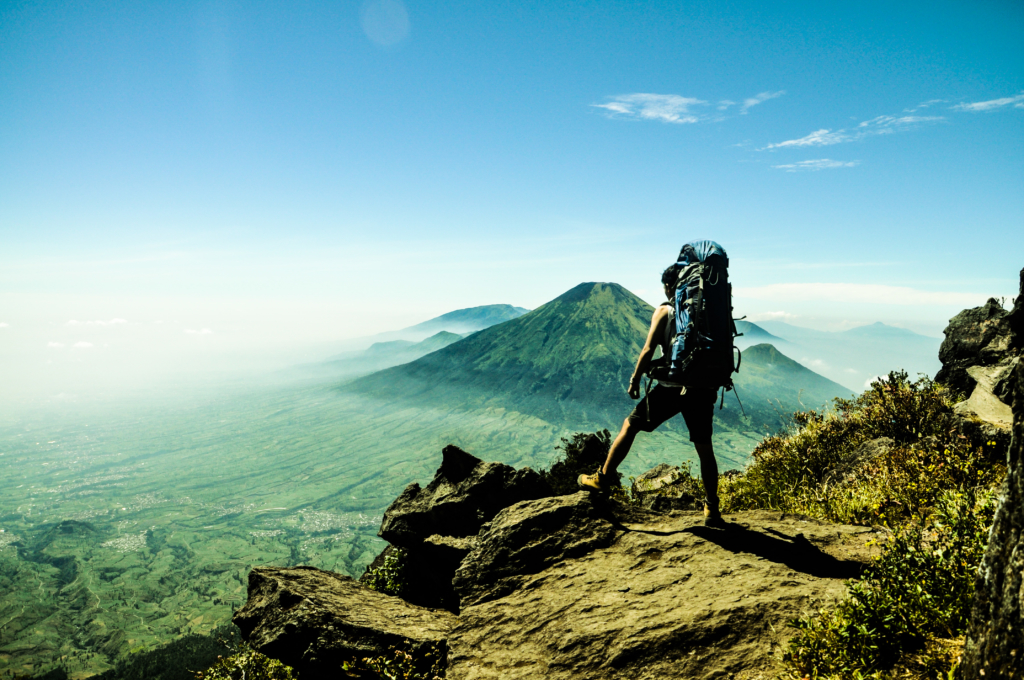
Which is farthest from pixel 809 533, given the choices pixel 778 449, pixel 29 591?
pixel 29 591

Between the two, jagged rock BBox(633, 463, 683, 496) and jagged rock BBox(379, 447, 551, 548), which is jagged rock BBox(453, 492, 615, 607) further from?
jagged rock BBox(633, 463, 683, 496)

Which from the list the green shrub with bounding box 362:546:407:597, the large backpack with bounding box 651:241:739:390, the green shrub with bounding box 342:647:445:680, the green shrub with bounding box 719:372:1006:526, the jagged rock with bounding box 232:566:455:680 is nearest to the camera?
the green shrub with bounding box 342:647:445:680

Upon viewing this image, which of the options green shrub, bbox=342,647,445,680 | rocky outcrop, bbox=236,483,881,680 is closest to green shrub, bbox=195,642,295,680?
rocky outcrop, bbox=236,483,881,680

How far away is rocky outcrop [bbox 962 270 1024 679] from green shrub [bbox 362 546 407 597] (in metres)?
6.87

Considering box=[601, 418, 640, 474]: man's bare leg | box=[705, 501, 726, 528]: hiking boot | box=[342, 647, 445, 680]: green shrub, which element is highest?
box=[601, 418, 640, 474]: man's bare leg

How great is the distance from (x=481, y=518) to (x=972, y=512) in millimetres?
5753

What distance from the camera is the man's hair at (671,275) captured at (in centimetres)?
549

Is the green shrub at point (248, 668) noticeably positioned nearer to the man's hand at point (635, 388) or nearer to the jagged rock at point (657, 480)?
the man's hand at point (635, 388)

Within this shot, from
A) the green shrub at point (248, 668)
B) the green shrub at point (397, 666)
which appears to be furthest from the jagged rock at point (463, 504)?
the green shrub at point (397, 666)

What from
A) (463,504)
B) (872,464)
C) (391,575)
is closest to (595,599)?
(463,504)

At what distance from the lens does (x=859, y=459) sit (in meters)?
7.47

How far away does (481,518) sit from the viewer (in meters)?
7.57

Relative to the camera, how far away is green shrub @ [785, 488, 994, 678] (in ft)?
10.7

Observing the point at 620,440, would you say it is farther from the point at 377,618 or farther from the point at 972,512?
the point at 377,618
